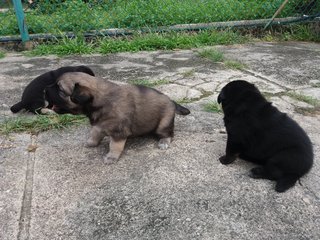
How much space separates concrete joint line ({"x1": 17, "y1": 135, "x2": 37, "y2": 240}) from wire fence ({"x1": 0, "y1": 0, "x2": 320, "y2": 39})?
4.52m

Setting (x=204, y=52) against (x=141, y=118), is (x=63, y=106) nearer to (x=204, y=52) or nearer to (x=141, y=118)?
(x=141, y=118)

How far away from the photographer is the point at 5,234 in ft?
7.76

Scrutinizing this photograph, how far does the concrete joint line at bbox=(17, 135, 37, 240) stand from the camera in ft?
7.82

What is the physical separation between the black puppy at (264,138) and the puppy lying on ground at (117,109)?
620mm

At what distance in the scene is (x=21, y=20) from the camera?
662cm

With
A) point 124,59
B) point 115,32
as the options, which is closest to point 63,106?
point 124,59

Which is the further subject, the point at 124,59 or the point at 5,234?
the point at 124,59

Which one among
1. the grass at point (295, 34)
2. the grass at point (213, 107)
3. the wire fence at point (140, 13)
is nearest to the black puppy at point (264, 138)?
the grass at point (213, 107)

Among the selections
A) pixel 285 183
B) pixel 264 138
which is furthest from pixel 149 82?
pixel 285 183

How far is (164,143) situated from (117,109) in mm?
598

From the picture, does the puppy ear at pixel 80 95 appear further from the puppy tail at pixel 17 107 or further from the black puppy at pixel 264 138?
the puppy tail at pixel 17 107

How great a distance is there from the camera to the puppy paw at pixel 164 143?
342 cm

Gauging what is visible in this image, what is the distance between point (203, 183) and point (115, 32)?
5054 mm

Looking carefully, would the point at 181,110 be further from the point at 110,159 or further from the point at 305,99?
the point at 305,99
